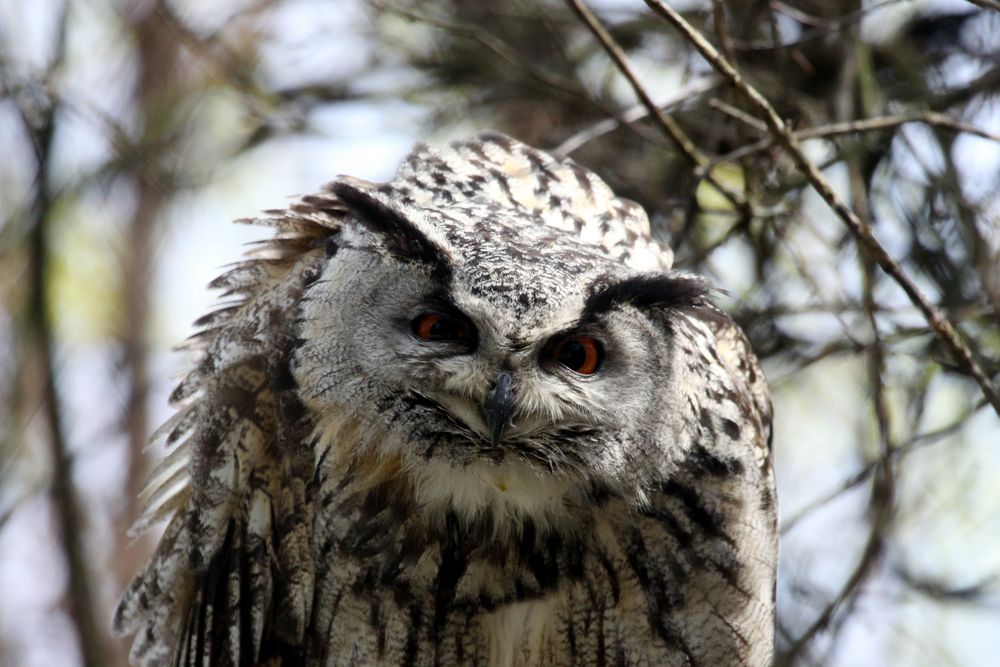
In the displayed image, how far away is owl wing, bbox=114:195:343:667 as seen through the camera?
267cm

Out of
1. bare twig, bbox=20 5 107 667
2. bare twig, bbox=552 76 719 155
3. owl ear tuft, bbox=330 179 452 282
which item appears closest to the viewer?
owl ear tuft, bbox=330 179 452 282

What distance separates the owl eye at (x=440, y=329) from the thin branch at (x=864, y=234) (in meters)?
0.74

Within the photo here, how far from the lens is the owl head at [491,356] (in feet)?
7.57

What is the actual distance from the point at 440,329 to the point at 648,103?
802 millimetres

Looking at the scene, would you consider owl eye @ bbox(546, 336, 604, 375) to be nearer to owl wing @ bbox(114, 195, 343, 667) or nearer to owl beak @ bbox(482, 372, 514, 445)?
owl beak @ bbox(482, 372, 514, 445)

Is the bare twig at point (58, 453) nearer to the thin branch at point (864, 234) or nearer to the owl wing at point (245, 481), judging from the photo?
the owl wing at point (245, 481)

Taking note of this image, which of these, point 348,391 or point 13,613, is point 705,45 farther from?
point 13,613

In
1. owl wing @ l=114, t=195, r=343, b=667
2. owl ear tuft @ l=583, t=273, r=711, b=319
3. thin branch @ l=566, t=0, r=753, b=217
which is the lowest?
owl wing @ l=114, t=195, r=343, b=667

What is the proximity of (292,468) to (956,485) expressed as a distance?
91.0 inches

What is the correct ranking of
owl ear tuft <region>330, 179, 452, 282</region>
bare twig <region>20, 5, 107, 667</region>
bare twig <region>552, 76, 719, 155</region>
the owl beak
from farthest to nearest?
bare twig <region>552, 76, 719, 155</region> < bare twig <region>20, 5, 107, 667</region> < owl ear tuft <region>330, 179, 452, 282</region> < the owl beak

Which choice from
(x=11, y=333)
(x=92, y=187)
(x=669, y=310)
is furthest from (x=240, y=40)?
(x=669, y=310)

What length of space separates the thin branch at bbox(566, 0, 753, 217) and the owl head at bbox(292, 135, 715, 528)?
39cm

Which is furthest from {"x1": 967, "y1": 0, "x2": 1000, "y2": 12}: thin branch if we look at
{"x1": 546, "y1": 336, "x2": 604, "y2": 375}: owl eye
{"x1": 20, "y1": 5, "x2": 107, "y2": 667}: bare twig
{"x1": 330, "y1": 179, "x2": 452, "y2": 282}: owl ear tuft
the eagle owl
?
{"x1": 20, "y1": 5, "x2": 107, "y2": 667}: bare twig

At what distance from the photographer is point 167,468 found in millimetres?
3111
